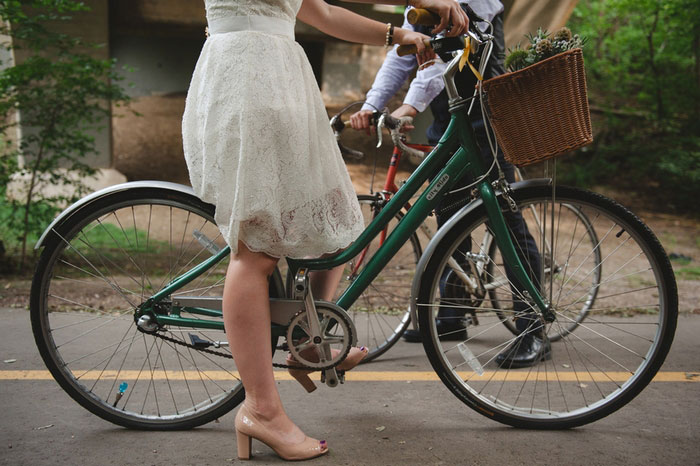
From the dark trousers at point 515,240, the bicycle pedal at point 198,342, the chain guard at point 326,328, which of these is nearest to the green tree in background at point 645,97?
the dark trousers at point 515,240

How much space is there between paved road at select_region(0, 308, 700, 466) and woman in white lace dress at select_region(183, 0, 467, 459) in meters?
0.25

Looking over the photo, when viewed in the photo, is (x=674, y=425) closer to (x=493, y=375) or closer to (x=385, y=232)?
(x=493, y=375)

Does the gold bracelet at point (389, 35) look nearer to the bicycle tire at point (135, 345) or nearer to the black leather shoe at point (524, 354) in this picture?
the bicycle tire at point (135, 345)

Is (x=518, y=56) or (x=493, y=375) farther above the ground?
(x=518, y=56)

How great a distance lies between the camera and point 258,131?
2143 mm

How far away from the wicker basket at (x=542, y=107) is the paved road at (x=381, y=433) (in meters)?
1.04

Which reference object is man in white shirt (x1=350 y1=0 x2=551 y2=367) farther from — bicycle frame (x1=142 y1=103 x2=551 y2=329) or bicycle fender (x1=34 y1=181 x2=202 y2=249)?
bicycle fender (x1=34 y1=181 x2=202 y2=249)

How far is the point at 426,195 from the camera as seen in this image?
8.36ft

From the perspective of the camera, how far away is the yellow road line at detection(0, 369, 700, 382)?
3104mm

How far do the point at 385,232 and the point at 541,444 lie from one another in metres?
1.13

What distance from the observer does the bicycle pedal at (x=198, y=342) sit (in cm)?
249

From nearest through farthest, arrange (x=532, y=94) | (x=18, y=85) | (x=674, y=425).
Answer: (x=532, y=94), (x=674, y=425), (x=18, y=85)

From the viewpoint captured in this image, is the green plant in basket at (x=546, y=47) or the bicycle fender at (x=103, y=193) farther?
the bicycle fender at (x=103, y=193)

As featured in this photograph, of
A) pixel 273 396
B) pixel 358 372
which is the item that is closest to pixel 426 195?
pixel 273 396
